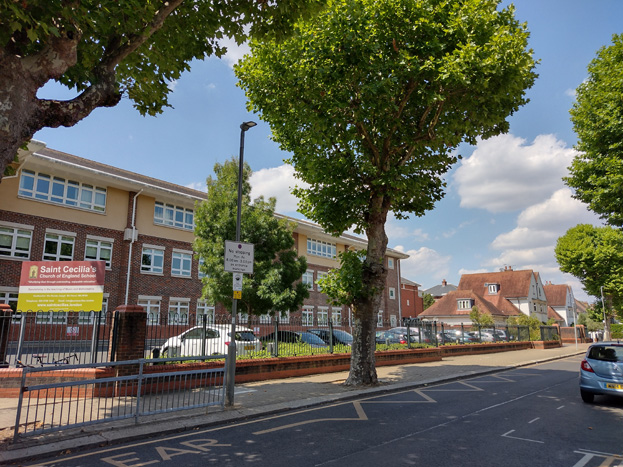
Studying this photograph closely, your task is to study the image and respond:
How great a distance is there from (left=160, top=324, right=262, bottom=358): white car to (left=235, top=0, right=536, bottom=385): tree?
371 cm

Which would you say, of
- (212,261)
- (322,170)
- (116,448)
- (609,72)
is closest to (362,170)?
(322,170)

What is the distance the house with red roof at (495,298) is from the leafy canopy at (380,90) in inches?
1896

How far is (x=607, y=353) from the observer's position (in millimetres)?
10453

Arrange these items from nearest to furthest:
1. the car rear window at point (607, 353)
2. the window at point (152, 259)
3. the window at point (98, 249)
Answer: the car rear window at point (607, 353) → the window at point (98, 249) → the window at point (152, 259)

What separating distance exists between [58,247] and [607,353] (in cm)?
2631

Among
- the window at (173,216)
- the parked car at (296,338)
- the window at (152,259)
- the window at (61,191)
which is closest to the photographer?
the parked car at (296,338)

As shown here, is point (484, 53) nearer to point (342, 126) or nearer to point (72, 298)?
point (342, 126)

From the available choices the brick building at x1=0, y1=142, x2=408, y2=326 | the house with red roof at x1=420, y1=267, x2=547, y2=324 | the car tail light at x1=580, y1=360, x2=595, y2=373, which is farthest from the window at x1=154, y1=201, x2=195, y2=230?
the house with red roof at x1=420, y1=267, x2=547, y2=324

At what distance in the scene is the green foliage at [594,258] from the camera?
40.5 metres

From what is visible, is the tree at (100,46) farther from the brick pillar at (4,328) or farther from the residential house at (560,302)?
the residential house at (560,302)

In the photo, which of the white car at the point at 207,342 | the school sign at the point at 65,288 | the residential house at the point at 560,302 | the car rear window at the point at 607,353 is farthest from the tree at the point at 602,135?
the residential house at the point at 560,302

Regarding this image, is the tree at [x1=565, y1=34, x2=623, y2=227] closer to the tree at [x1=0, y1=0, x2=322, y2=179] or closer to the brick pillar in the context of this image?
the tree at [x1=0, y1=0, x2=322, y2=179]

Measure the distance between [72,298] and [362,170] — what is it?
9.36 m

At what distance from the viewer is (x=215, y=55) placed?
958cm
